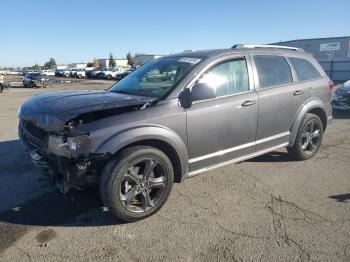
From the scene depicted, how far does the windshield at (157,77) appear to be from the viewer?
418 cm

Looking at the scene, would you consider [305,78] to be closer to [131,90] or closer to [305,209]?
[305,209]

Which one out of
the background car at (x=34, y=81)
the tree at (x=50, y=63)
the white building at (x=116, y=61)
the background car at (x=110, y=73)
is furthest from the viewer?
the tree at (x=50, y=63)

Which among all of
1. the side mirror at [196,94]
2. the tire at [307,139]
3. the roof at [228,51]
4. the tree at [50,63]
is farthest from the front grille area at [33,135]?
the tree at [50,63]

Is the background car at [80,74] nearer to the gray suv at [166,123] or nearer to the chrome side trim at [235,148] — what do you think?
the gray suv at [166,123]

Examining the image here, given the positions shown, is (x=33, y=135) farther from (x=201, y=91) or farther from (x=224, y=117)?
(x=224, y=117)

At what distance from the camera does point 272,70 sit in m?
5.02

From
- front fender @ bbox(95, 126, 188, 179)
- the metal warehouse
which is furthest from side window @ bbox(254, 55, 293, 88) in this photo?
the metal warehouse

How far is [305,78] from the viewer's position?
217 inches

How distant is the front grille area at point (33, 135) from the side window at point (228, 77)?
1.97 meters

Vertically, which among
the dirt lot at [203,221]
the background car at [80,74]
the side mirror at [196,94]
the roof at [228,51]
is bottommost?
the dirt lot at [203,221]

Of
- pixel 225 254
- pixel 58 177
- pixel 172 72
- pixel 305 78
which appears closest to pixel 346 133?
pixel 305 78

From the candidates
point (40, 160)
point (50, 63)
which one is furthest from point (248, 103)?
point (50, 63)

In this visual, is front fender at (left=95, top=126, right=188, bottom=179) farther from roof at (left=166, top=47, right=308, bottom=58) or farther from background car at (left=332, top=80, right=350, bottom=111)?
background car at (left=332, top=80, right=350, bottom=111)

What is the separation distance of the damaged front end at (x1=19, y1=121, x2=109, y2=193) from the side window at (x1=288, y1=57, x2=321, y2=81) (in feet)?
11.8
